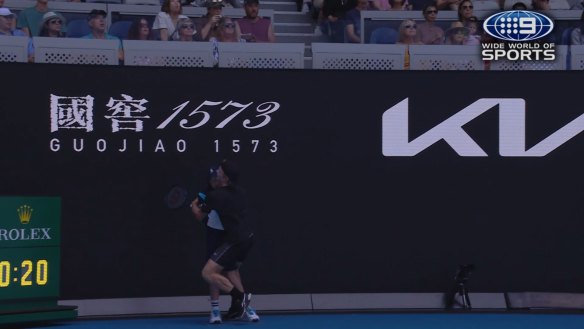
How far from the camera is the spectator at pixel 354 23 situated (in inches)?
673

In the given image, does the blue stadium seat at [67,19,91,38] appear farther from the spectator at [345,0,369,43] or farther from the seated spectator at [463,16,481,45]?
the seated spectator at [463,16,481,45]

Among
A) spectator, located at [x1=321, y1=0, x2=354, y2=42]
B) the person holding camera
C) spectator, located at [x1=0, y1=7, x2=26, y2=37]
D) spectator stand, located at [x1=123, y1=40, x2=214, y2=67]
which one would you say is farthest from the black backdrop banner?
spectator, located at [x1=321, y1=0, x2=354, y2=42]

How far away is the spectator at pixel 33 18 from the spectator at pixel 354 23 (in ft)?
12.1

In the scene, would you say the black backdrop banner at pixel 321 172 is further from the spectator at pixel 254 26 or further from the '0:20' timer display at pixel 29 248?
the spectator at pixel 254 26

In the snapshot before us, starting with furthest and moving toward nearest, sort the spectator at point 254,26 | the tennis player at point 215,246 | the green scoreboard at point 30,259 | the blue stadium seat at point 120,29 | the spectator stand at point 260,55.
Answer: the spectator at point 254,26
the blue stadium seat at point 120,29
the spectator stand at point 260,55
the tennis player at point 215,246
the green scoreboard at point 30,259

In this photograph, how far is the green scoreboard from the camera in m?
13.8

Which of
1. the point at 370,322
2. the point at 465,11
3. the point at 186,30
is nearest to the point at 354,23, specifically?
→ the point at 465,11

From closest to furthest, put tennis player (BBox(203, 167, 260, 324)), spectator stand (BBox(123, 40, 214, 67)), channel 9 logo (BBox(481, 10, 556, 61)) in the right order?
tennis player (BBox(203, 167, 260, 324)) → spectator stand (BBox(123, 40, 214, 67)) → channel 9 logo (BBox(481, 10, 556, 61))

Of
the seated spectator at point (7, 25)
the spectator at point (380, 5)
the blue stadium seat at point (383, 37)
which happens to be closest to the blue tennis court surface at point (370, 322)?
the seated spectator at point (7, 25)

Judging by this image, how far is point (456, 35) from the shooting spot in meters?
16.9

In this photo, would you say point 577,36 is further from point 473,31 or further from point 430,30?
point 430,30

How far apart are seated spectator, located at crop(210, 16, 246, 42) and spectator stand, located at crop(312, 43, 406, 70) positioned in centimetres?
102

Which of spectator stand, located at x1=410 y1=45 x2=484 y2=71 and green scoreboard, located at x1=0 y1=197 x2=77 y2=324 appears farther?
spectator stand, located at x1=410 y1=45 x2=484 y2=71

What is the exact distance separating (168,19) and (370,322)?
15.3 ft
